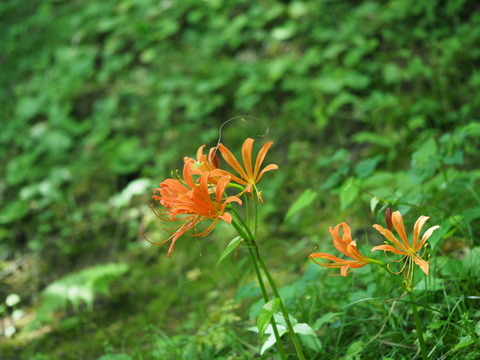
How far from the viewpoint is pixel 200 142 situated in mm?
4191

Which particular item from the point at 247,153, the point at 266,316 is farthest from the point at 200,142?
the point at 266,316

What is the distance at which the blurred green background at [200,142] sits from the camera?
8.74 ft

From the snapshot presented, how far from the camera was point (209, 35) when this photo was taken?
16.0ft

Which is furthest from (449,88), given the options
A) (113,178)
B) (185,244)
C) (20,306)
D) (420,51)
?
(20,306)

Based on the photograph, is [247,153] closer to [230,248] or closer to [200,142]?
[230,248]

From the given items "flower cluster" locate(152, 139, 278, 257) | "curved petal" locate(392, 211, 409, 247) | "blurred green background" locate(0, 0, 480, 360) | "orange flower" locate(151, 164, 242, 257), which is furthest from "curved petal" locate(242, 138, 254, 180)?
"blurred green background" locate(0, 0, 480, 360)

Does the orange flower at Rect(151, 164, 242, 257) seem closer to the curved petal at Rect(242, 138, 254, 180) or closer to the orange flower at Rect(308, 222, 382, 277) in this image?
the curved petal at Rect(242, 138, 254, 180)

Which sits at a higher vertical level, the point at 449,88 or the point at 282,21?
the point at 282,21

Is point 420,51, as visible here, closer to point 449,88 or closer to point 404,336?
point 449,88

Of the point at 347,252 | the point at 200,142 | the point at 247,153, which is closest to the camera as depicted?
the point at 347,252

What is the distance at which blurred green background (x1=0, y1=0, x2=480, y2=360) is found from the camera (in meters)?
2.66

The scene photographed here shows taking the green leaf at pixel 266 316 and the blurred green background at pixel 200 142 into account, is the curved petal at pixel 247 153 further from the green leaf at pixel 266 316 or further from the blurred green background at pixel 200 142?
the blurred green background at pixel 200 142

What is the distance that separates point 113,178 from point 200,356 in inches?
102

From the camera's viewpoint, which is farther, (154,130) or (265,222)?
(154,130)
